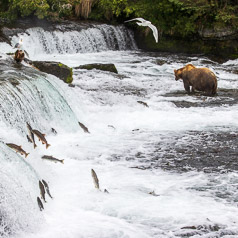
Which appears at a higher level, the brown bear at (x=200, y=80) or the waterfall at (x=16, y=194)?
the waterfall at (x=16, y=194)

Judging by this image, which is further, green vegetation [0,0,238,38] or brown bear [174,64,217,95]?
green vegetation [0,0,238,38]

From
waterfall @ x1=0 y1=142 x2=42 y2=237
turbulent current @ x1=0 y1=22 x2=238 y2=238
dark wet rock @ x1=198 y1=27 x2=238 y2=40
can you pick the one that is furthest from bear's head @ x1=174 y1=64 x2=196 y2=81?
waterfall @ x1=0 y1=142 x2=42 y2=237

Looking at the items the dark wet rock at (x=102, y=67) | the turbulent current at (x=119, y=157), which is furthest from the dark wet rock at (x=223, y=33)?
the dark wet rock at (x=102, y=67)

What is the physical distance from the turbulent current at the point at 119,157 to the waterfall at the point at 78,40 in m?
3.82

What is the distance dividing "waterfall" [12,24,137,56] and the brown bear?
20.2 feet

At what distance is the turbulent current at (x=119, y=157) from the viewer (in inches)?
164

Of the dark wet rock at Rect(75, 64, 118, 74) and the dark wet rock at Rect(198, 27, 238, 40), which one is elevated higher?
the dark wet rock at Rect(198, 27, 238, 40)

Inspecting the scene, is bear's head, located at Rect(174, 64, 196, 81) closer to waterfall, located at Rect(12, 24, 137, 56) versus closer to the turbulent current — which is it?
the turbulent current

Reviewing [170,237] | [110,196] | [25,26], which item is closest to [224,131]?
[110,196]

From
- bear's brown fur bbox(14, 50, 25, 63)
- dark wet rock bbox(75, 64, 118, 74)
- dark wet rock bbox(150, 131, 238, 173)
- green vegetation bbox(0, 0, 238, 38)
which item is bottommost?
dark wet rock bbox(75, 64, 118, 74)

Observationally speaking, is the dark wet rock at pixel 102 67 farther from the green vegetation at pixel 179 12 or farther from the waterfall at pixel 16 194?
the waterfall at pixel 16 194

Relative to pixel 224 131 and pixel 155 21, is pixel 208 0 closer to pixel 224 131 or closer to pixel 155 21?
pixel 155 21

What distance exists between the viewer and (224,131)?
289 inches

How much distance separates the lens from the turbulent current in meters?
4.18
